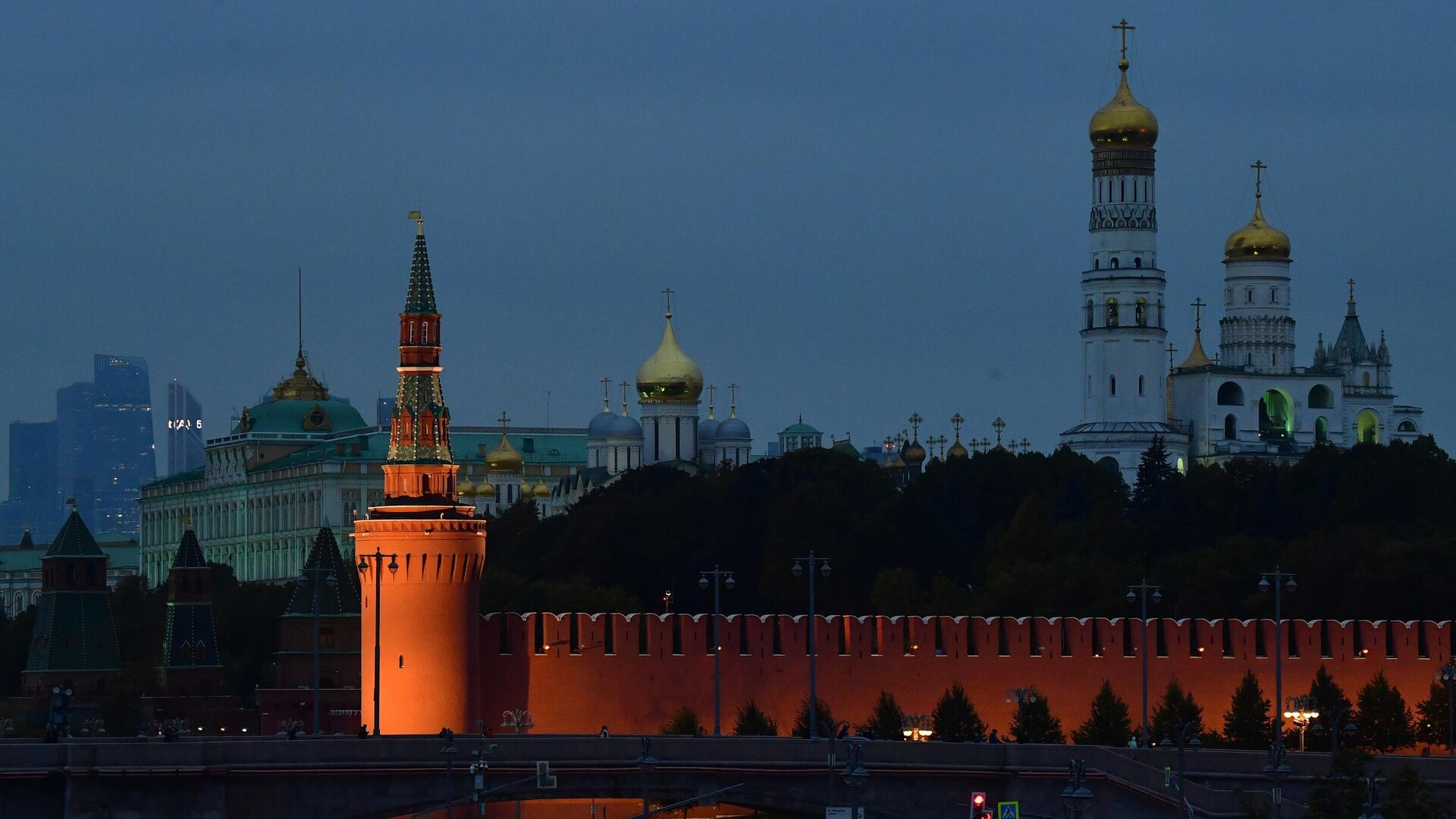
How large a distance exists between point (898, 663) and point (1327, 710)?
1038 cm

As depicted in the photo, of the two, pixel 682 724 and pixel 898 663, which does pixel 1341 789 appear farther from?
pixel 898 663

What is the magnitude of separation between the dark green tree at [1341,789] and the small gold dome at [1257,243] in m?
113

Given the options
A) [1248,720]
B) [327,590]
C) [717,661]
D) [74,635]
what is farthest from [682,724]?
[74,635]

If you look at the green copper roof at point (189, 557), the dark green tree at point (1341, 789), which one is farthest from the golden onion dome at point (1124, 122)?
the dark green tree at point (1341, 789)

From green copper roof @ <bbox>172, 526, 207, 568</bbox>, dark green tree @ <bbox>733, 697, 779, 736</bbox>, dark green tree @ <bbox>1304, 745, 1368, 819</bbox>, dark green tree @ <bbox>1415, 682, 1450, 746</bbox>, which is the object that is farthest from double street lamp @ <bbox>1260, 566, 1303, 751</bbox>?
green copper roof @ <bbox>172, 526, 207, 568</bbox>

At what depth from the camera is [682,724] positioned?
314ft

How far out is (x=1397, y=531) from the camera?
127 metres

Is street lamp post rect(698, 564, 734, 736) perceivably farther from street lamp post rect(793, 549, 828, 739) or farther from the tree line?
the tree line

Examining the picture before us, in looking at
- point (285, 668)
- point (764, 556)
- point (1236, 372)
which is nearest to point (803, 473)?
point (764, 556)

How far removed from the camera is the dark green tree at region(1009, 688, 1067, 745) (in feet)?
313

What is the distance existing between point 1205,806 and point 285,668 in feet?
187

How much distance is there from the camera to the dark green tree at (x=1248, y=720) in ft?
312

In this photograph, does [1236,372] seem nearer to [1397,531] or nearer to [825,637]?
[1397,531]

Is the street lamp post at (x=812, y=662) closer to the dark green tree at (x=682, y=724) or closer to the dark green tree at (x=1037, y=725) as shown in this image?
the dark green tree at (x=682, y=724)
